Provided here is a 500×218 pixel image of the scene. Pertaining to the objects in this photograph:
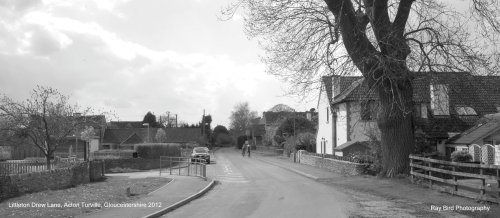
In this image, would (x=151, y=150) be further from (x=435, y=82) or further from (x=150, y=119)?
(x=150, y=119)

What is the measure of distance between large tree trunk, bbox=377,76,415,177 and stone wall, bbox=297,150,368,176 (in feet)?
14.1

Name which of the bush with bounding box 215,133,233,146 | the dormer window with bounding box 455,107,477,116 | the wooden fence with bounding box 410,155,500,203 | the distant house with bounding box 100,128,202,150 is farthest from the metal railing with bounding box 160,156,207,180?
the bush with bounding box 215,133,233,146

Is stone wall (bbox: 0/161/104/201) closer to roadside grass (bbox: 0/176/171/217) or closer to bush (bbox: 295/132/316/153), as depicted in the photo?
roadside grass (bbox: 0/176/171/217)

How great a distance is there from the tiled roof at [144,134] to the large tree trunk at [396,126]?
79.1 metres

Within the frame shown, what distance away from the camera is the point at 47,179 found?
67.1 feet

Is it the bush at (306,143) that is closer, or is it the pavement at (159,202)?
the pavement at (159,202)

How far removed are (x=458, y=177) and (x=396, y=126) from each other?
3500 mm

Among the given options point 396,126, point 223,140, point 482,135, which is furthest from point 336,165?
point 223,140

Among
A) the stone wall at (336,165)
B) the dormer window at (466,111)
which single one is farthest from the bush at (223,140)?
the dormer window at (466,111)

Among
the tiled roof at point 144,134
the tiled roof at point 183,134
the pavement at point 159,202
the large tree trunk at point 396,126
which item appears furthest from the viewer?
the tiled roof at point 183,134

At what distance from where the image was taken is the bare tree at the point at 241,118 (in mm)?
130625

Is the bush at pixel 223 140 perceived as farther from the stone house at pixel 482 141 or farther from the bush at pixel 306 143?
the stone house at pixel 482 141

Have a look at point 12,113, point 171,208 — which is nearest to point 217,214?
point 171,208

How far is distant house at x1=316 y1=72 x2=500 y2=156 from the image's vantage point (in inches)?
807
